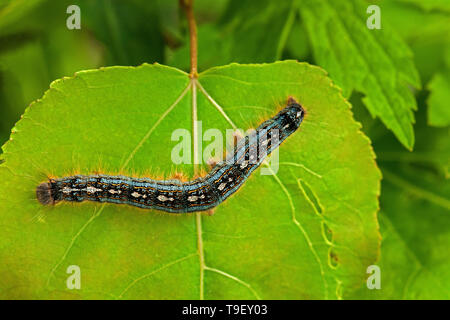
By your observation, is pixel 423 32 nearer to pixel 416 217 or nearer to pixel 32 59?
pixel 416 217

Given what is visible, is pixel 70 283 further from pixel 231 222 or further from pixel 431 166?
pixel 431 166

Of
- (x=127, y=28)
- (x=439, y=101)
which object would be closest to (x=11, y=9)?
(x=127, y=28)

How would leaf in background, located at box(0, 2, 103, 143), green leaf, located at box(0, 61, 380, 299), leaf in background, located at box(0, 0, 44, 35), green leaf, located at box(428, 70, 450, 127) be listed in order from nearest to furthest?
green leaf, located at box(0, 61, 380, 299) < leaf in background, located at box(0, 0, 44, 35) < green leaf, located at box(428, 70, 450, 127) < leaf in background, located at box(0, 2, 103, 143)

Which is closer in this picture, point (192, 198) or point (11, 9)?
point (192, 198)

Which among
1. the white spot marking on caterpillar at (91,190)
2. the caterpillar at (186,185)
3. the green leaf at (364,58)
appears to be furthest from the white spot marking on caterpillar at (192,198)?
the green leaf at (364,58)

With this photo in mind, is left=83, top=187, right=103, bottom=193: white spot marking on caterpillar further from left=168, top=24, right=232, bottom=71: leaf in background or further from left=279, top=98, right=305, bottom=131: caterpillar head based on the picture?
left=279, top=98, right=305, bottom=131: caterpillar head

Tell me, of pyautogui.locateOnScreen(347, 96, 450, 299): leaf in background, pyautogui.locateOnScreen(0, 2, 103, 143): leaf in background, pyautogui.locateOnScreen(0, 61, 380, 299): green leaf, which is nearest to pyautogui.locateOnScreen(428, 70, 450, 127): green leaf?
pyautogui.locateOnScreen(347, 96, 450, 299): leaf in background
